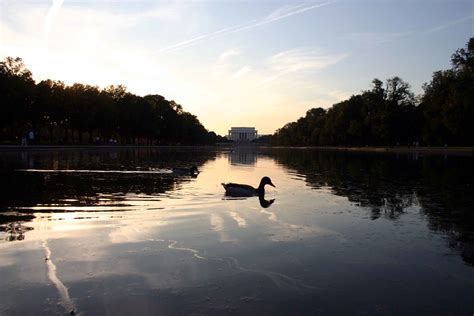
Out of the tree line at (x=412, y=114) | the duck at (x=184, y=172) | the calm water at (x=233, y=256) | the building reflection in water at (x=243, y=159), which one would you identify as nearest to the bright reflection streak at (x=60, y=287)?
the calm water at (x=233, y=256)

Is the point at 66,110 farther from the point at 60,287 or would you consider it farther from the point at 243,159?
the point at 60,287

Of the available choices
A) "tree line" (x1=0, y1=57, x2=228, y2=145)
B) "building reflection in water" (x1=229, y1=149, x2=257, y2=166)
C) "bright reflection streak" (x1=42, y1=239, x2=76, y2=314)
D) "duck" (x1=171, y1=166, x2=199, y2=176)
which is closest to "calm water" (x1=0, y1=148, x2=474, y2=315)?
"bright reflection streak" (x1=42, y1=239, x2=76, y2=314)

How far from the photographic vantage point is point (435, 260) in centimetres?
945

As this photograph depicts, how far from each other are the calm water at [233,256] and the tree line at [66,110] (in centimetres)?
6910

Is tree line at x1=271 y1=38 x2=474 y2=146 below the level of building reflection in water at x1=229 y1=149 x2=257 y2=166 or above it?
above

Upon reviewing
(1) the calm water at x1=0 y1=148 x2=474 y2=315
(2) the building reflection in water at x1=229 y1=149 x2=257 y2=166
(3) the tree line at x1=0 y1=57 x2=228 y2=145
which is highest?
(3) the tree line at x1=0 y1=57 x2=228 y2=145

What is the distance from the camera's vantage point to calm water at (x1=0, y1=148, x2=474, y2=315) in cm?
695

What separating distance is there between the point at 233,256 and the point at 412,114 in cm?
12739

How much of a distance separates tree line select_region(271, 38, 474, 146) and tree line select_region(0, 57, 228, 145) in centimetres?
6628

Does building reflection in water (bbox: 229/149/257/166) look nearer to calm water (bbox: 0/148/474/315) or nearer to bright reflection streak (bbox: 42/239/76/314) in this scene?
calm water (bbox: 0/148/474/315)

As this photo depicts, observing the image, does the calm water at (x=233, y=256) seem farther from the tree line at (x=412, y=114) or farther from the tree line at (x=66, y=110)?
the tree line at (x=412, y=114)

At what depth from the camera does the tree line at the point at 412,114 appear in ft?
284

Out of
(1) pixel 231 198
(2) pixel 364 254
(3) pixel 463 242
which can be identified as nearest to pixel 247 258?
(2) pixel 364 254

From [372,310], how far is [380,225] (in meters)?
6.80
